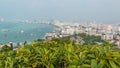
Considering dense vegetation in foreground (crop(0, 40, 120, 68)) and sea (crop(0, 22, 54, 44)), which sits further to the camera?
sea (crop(0, 22, 54, 44))

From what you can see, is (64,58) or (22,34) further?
(22,34)

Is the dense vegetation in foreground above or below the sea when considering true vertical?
above

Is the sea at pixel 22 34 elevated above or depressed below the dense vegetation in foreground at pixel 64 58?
below

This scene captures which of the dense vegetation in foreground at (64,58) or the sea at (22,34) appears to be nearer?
the dense vegetation in foreground at (64,58)

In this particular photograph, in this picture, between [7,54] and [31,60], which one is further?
[7,54]

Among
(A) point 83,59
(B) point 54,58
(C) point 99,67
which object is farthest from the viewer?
(B) point 54,58

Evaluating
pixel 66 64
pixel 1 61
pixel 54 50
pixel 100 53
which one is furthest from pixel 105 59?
pixel 1 61

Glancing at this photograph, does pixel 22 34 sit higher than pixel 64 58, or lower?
lower

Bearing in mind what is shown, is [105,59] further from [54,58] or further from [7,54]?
[7,54]
